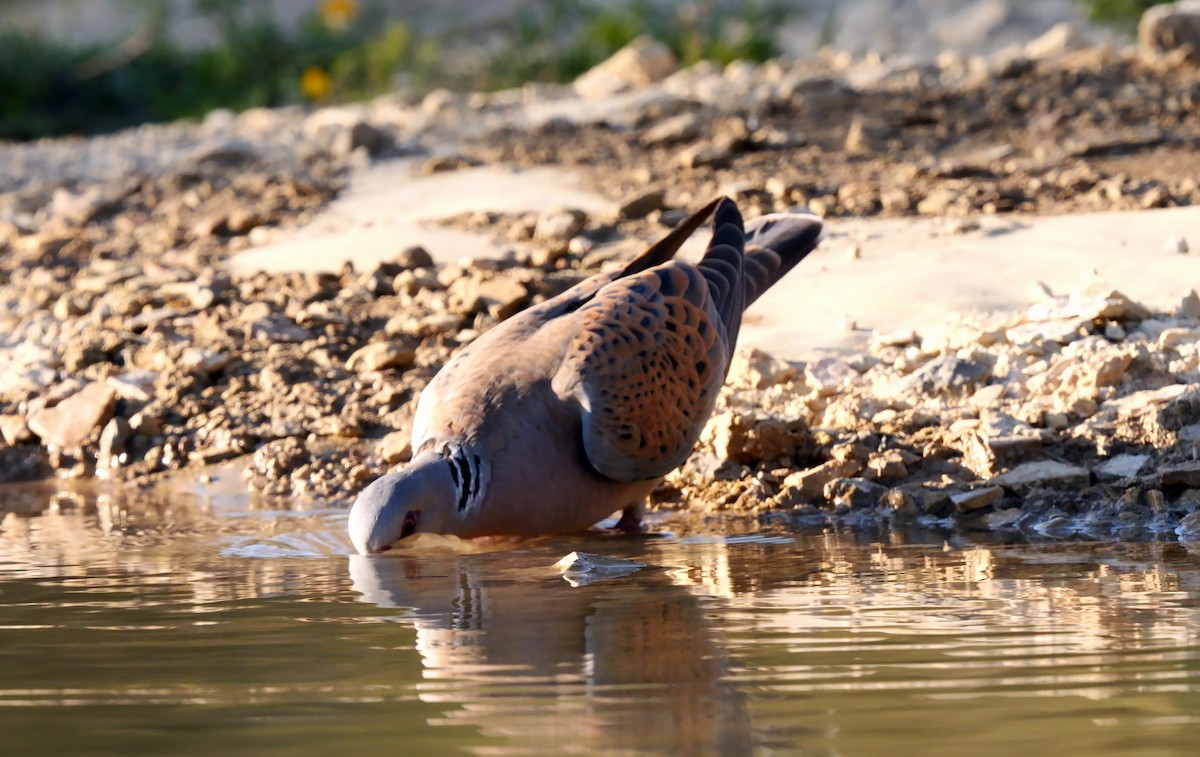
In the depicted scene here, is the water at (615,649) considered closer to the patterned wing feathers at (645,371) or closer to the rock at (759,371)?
the patterned wing feathers at (645,371)

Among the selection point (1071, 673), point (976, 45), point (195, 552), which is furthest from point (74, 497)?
point (976, 45)

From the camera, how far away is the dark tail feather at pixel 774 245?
19.8 ft

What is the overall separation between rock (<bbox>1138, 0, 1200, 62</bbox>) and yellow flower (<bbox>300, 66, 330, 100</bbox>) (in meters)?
7.62

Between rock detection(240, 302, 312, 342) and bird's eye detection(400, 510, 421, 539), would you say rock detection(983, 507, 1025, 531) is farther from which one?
rock detection(240, 302, 312, 342)

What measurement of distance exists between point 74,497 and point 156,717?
3.62 m

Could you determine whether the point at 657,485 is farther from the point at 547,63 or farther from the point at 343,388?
the point at 547,63

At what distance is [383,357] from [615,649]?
3529 millimetres

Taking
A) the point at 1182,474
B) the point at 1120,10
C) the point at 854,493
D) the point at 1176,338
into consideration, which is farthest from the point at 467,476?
the point at 1120,10

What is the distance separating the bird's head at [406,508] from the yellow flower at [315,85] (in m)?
11.3

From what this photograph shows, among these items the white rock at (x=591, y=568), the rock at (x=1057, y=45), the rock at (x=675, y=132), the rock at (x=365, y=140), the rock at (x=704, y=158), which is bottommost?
the white rock at (x=591, y=568)

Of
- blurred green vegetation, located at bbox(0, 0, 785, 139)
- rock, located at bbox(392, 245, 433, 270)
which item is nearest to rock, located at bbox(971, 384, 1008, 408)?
rock, located at bbox(392, 245, 433, 270)

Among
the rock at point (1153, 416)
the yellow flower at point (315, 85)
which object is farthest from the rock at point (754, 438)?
the yellow flower at point (315, 85)

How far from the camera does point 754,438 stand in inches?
223

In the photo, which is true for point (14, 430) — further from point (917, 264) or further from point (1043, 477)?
point (1043, 477)
